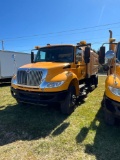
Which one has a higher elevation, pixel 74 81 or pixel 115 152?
pixel 74 81

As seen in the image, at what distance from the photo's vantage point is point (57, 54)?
6871 millimetres

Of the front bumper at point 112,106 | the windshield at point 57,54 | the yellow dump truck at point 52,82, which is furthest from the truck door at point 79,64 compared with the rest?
the front bumper at point 112,106

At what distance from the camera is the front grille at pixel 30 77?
5.62 metres

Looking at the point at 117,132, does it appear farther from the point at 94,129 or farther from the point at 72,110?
the point at 72,110

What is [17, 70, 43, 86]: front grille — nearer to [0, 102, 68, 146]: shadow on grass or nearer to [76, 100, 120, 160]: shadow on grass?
[0, 102, 68, 146]: shadow on grass

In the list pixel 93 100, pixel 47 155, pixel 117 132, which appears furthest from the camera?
pixel 93 100

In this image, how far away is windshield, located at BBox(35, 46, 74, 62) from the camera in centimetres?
668

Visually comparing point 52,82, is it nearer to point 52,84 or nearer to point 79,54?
point 52,84

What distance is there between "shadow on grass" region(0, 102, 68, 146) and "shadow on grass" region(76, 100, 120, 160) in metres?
0.72

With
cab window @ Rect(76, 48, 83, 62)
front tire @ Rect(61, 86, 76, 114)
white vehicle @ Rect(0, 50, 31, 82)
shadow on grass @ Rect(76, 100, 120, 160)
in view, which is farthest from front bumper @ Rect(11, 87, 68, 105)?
white vehicle @ Rect(0, 50, 31, 82)

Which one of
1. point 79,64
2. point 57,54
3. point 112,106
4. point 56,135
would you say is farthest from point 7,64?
point 112,106

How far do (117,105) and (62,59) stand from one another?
3.09m

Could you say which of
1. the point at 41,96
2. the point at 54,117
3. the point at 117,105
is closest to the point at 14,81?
the point at 41,96

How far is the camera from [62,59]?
670cm
